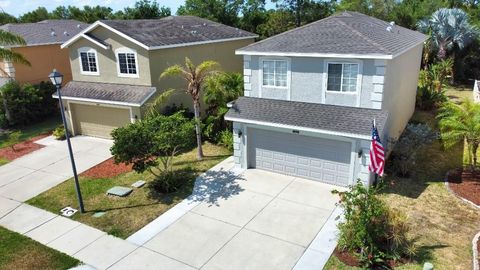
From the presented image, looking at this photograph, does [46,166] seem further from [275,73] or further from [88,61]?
[275,73]

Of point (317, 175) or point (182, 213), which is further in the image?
point (317, 175)

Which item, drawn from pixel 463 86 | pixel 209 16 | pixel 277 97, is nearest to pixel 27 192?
pixel 277 97

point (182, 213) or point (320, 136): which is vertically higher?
point (320, 136)

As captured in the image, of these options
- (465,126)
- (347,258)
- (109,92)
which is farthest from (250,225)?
(109,92)

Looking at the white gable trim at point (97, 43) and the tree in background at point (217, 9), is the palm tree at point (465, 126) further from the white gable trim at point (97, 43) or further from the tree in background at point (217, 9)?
the tree in background at point (217, 9)

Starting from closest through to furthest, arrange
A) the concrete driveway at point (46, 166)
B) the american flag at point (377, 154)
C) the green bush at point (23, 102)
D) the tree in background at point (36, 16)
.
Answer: the american flag at point (377, 154) < the concrete driveway at point (46, 166) < the green bush at point (23, 102) < the tree in background at point (36, 16)

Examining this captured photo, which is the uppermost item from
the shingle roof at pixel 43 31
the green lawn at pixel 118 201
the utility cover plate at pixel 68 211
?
the shingle roof at pixel 43 31

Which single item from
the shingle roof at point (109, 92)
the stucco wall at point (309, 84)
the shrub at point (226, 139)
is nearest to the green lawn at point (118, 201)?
the shrub at point (226, 139)

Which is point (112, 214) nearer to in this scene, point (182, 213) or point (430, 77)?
point (182, 213)
